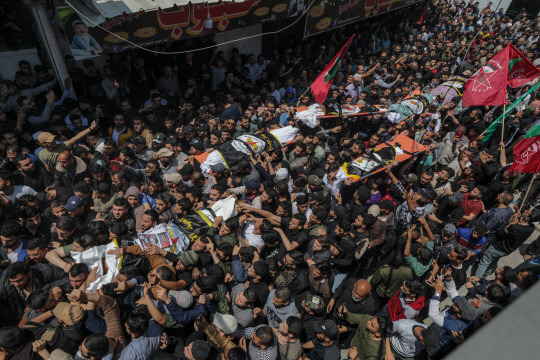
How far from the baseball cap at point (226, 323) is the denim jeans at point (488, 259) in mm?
4420

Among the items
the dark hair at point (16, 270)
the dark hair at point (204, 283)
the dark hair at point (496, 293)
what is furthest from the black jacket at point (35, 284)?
the dark hair at point (496, 293)

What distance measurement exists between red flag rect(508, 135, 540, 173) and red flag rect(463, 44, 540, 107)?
2.91 ft

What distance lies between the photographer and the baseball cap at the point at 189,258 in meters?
3.61

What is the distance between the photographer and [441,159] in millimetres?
7441

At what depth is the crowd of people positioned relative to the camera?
3102 millimetres

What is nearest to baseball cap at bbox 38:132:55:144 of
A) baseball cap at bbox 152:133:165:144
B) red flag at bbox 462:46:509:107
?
baseball cap at bbox 152:133:165:144

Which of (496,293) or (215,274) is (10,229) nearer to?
(215,274)

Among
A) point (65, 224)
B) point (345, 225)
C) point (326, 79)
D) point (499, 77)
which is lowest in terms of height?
point (345, 225)

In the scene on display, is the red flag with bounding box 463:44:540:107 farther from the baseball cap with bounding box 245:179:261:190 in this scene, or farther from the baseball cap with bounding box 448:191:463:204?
the baseball cap with bounding box 245:179:261:190

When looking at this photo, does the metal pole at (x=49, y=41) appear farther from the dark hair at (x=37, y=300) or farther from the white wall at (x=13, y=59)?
the dark hair at (x=37, y=300)

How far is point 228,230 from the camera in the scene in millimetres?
4012

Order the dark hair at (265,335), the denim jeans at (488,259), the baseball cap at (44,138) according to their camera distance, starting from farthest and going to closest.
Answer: the denim jeans at (488,259)
the baseball cap at (44,138)
the dark hair at (265,335)

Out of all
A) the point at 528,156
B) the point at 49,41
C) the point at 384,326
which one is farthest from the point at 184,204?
the point at 528,156

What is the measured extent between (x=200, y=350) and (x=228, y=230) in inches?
58.7
